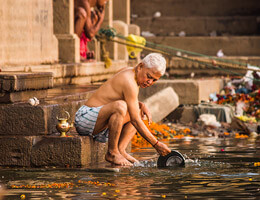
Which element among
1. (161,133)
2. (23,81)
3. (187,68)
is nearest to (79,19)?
(161,133)

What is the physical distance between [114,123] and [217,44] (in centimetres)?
1383

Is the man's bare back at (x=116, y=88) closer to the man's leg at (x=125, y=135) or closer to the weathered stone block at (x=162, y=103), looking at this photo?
the man's leg at (x=125, y=135)

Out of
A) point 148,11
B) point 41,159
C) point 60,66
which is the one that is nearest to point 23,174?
point 41,159

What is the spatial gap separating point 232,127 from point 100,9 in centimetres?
401

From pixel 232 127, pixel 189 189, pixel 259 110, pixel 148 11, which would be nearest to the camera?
pixel 189 189

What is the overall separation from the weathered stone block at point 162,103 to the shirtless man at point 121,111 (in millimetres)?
4827

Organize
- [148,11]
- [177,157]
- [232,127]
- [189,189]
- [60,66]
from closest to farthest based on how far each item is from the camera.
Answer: [189,189] < [177,157] < [60,66] < [232,127] < [148,11]

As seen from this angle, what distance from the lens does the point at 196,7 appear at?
24.3 meters

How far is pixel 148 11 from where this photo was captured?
79.8 feet

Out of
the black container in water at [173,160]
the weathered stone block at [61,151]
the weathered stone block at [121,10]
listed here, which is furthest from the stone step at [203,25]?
the weathered stone block at [61,151]

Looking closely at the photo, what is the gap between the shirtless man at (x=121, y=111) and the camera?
8469 millimetres

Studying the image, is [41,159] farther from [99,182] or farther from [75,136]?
[99,182]

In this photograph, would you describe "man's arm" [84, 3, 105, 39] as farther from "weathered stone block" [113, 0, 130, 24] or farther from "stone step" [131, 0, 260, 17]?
"stone step" [131, 0, 260, 17]

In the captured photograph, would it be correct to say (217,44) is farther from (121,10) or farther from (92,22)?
(92,22)
